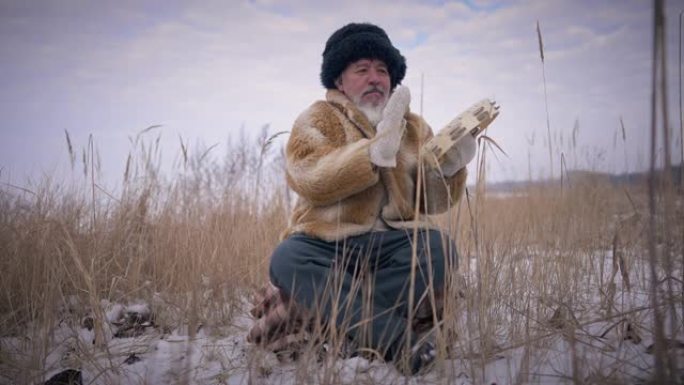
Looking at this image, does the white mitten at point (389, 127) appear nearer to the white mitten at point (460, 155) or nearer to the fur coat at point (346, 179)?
the fur coat at point (346, 179)

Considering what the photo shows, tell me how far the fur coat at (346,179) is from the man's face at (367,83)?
5 centimetres

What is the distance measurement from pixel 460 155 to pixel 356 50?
64cm

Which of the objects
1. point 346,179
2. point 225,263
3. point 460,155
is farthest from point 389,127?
point 225,263

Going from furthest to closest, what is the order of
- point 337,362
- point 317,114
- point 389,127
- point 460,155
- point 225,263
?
point 225,263
point 317,114
point 460,155
point 389,127
point 337,362

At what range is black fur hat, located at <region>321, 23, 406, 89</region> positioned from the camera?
6.04ft

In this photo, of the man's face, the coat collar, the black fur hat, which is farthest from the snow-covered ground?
the black fur hat

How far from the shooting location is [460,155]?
5.49 feet

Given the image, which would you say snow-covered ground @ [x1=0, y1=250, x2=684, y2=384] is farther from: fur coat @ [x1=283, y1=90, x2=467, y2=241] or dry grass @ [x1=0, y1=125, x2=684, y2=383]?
fur coat @ [x1=283, y1=90, x2=467, y2=241]

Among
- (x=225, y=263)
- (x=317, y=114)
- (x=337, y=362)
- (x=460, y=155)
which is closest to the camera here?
(x=337, y=362)

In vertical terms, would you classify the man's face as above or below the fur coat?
above

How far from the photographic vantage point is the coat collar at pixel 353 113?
174 centimetres

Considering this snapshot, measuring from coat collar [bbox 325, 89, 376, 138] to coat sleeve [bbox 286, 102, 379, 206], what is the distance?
Result: 42mm

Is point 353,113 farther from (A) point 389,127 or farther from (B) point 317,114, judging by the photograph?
(A) point 389,127

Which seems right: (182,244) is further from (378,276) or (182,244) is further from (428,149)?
(428,149)
